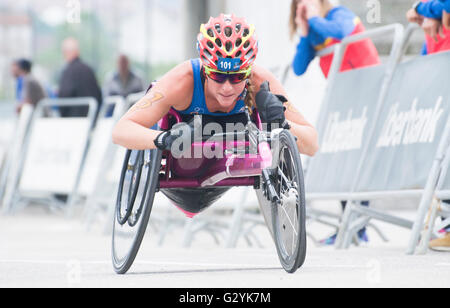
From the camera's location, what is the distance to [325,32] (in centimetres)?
876

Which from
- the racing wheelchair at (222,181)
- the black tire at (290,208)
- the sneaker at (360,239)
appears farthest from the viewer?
the sneaker at (360,239)

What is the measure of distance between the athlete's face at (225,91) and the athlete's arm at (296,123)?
0.68 ft

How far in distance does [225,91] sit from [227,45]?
0.85ft

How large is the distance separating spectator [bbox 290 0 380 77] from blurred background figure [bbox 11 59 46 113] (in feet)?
32.9

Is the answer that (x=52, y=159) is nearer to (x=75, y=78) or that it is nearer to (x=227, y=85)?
(x=75, y=78)

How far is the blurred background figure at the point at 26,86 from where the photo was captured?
60.2 feet

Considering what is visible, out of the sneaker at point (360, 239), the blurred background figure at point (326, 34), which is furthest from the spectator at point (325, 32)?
the sneaker at point (360, 239)

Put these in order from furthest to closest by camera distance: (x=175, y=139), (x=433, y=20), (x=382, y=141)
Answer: (x=382, y=141), (x=433, y=20), (x=175, y=139)

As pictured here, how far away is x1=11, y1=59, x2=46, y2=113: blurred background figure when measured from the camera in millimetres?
18359

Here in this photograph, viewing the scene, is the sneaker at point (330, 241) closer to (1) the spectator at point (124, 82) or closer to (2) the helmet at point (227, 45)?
(2) the helmet at point (227, 45)

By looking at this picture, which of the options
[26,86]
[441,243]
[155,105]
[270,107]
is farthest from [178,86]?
[26,86]

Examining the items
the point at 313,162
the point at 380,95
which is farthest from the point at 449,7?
the point at 313,162

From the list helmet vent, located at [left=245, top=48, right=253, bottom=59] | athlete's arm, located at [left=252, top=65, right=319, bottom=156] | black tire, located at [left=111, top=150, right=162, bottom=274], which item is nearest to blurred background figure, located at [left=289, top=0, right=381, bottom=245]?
athlete's arm, located at [left=252, top=65, right=319, bottom=156]
